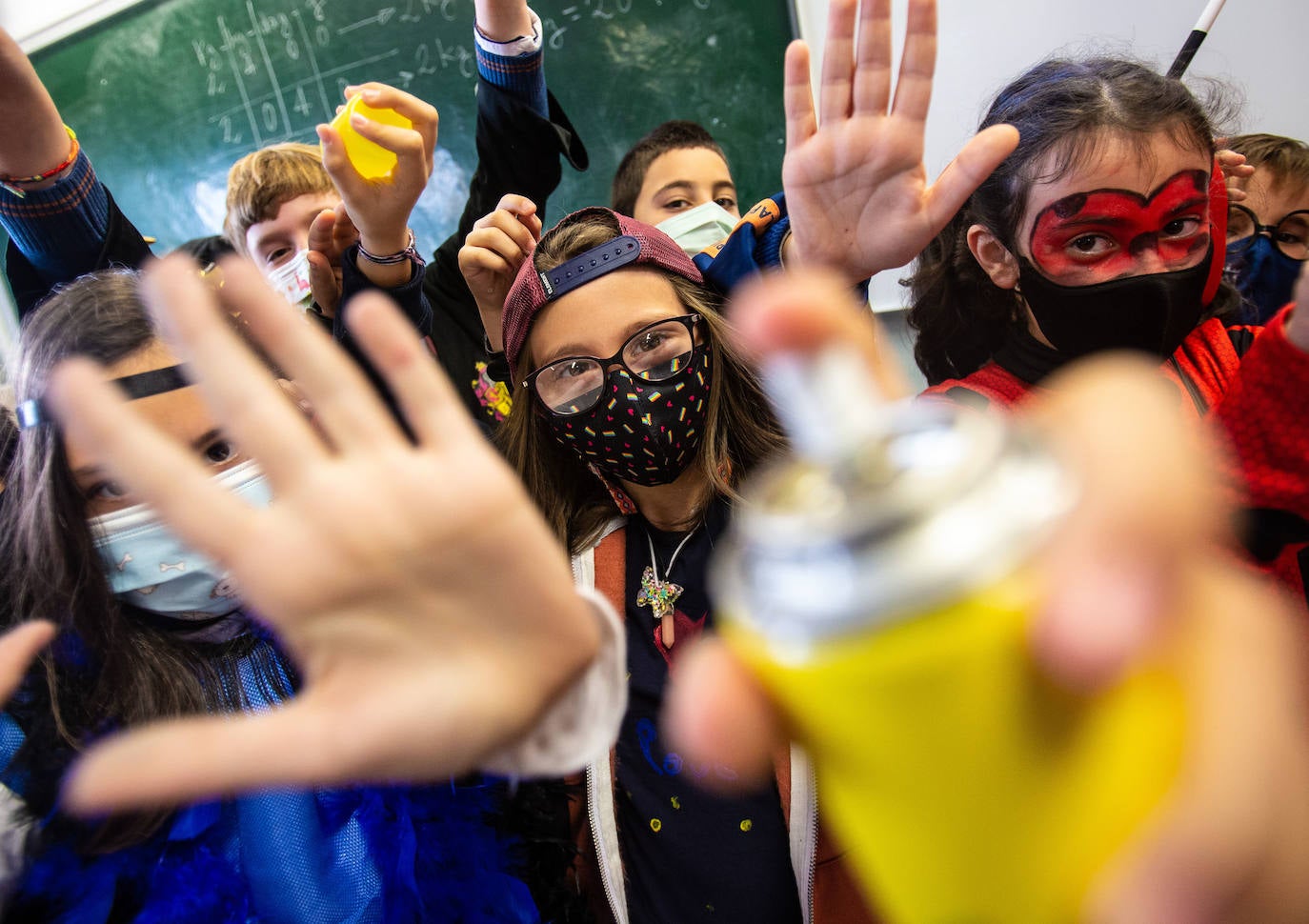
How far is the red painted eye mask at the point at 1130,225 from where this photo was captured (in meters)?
0.98

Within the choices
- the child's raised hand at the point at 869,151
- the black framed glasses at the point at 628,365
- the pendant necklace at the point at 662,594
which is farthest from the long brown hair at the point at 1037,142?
the pendant necklace at the point at 662,594

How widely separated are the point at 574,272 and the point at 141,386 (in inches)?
22.2

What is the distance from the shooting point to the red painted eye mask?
98 cm

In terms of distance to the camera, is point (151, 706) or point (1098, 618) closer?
point (1098, 618)

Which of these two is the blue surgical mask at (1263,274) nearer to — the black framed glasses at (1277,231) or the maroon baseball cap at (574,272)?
the black framed glasses at (1277,231)

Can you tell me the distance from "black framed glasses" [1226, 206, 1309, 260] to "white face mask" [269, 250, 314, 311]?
212 cm

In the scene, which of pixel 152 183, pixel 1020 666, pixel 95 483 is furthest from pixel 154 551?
pixel 152 183

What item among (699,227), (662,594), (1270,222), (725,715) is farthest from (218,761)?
(1270,222)

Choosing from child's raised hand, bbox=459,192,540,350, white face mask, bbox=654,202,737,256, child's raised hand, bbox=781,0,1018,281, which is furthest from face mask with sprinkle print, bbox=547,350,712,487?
white face mask, bbox=654,202,737,256

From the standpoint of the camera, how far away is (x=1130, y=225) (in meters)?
0.98

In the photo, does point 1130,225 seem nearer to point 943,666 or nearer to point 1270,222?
point 943,666

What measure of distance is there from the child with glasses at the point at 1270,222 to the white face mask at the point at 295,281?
6.85ft

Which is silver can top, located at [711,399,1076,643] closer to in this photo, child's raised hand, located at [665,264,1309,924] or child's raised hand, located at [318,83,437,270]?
child's raised hand, located at [665,264,1309,924]

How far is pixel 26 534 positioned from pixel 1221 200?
5.40ft
